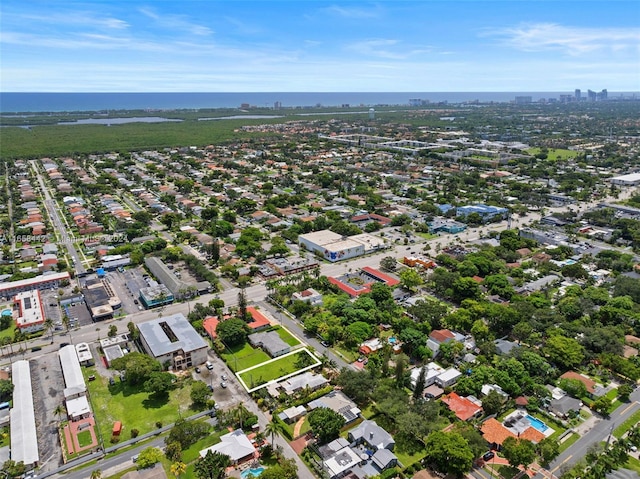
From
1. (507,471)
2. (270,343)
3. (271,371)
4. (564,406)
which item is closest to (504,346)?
(564,406)

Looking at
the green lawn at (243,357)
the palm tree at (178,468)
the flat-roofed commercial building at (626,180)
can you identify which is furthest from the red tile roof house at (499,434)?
the flat-roofed commercial building at (626,180)

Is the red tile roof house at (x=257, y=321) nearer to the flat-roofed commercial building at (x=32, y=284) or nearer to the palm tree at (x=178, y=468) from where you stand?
the palm tree at (x=178, y=468)

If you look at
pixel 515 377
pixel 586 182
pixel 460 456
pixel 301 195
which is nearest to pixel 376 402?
pixel 460 456

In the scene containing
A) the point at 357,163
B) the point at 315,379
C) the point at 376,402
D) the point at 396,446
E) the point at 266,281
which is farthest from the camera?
the point at 357,163

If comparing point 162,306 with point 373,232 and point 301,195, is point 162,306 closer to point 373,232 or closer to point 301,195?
point 373,232

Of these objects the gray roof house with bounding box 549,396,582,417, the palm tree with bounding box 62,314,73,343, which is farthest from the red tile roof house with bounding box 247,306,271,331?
the gray roof house with bounding box 549,396,582,417

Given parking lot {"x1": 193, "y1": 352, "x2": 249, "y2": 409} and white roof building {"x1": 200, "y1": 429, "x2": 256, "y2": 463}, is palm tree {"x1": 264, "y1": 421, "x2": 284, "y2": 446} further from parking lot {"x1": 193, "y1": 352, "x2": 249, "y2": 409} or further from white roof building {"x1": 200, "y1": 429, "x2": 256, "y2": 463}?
parking lot {"x1": 193, "y1": 352, "x2": 249, "y2": 409}
